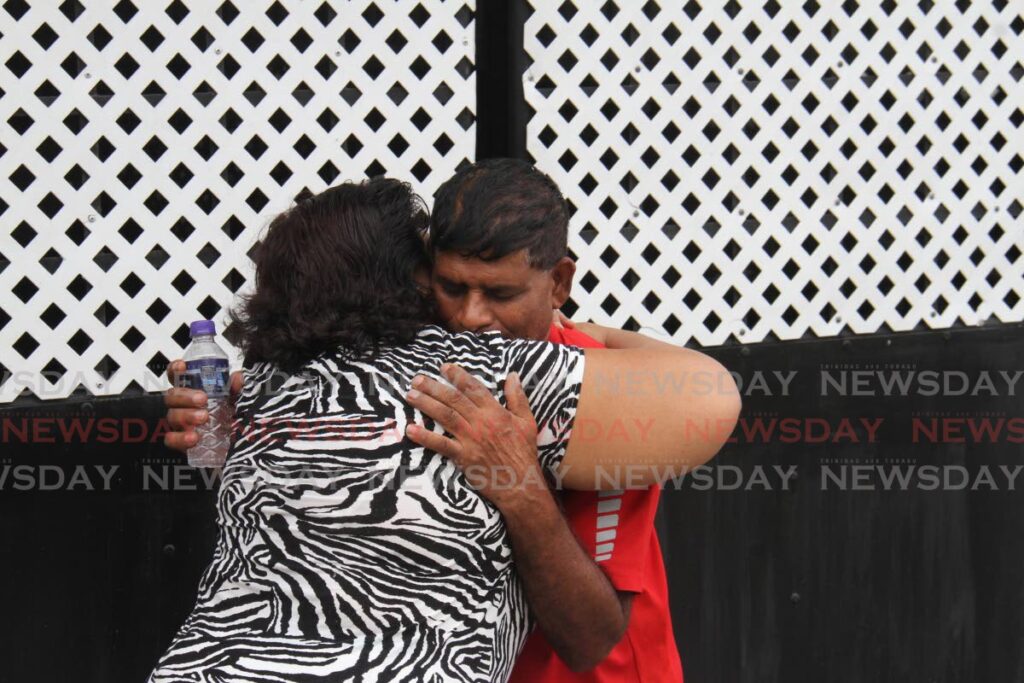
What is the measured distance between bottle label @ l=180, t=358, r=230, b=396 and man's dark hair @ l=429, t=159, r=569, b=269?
1.79 ft

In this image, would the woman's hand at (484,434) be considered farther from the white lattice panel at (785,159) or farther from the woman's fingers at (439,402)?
the white lattice panel at (785,159)

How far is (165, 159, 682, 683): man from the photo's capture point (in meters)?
2.10

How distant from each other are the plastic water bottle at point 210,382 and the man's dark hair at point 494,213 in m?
0.54

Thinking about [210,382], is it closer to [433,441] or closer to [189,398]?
[189,398]

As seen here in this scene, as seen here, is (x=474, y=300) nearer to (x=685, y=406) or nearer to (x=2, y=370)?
(x=685, y=406)

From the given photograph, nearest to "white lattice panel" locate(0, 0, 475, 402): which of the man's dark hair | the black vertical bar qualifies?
the black vertical bar

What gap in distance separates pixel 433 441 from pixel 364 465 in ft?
0.42

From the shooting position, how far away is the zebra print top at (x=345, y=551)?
1.83 meters

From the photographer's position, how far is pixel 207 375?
2295 mm

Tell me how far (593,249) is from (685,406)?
2.47m

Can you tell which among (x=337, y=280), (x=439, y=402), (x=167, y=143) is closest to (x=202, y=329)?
(x=337, y=280)

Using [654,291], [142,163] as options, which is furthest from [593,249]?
[142,163]

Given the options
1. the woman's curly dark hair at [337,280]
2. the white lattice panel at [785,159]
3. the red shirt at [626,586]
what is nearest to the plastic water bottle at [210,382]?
the woman's curly dark hair at [337,280]

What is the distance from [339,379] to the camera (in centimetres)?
190
